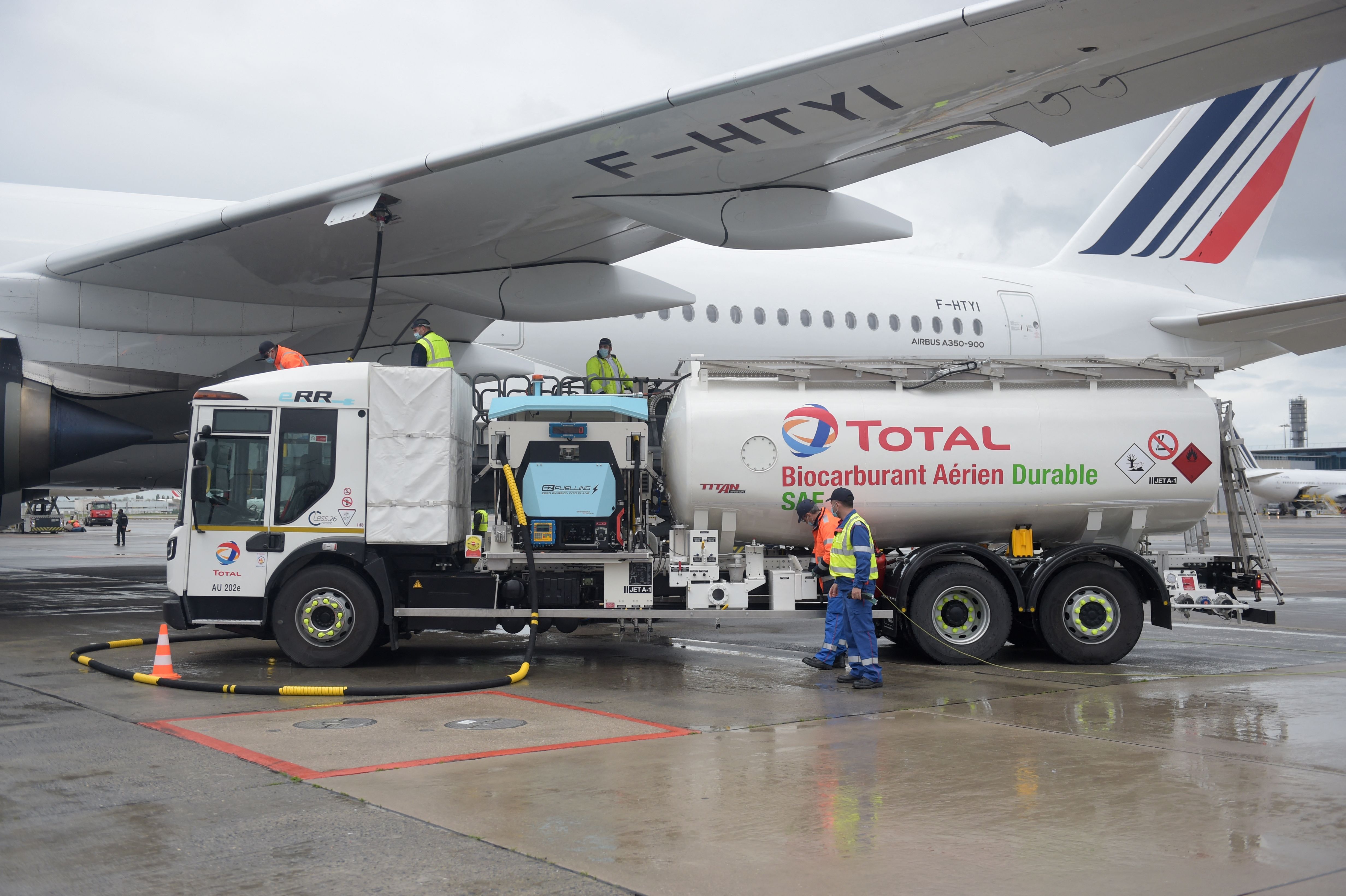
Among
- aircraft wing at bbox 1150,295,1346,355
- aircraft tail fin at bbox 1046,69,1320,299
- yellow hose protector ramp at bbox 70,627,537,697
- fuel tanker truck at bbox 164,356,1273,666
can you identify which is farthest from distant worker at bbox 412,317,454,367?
aircraft tail fin at bbox 1046,69,1320,299

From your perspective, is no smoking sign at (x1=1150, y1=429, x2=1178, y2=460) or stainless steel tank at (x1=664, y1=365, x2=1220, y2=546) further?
no smoking sign at (x1=1150, y1=429, x2=1178, y2=460)

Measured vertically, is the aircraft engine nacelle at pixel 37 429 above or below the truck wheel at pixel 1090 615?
above

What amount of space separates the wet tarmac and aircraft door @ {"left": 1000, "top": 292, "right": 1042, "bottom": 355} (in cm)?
897

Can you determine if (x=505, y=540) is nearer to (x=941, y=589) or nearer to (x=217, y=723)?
(x=217, y=723)

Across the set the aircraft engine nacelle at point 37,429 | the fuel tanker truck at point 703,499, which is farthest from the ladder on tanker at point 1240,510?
the aircraft engine nacelle at point 37,429

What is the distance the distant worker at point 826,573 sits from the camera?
32.4 ft

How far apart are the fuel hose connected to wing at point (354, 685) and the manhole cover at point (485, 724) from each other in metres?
1.21

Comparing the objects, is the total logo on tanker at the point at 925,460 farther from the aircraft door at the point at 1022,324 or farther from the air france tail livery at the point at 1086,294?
the aircraft door at the point at 1022,324

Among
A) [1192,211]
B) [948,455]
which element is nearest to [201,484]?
[948,455]

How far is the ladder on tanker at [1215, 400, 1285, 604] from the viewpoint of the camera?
11.2 metres

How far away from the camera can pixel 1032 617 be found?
35.7ft

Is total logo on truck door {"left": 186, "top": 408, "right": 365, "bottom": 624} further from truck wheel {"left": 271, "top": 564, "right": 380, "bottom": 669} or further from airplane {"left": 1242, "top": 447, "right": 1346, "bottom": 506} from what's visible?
airplane {"left": 1242, "top": 447, "right": 1346, "bottom": 506}

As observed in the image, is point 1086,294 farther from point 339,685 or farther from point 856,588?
point 339,685

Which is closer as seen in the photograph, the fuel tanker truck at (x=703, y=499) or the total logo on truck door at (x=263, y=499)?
the total logo on truck door at (x=263, y=499)
